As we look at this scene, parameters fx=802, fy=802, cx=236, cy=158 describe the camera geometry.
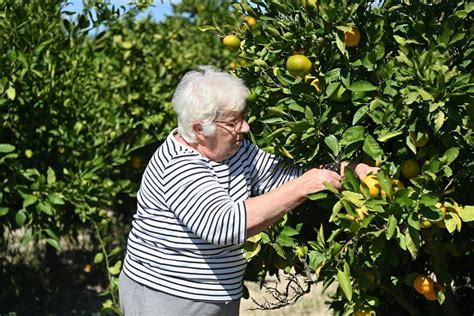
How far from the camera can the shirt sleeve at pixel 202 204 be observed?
2.18 meters

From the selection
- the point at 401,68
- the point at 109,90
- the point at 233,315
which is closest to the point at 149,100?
the point at 109,90

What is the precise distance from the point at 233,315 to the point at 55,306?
320cm

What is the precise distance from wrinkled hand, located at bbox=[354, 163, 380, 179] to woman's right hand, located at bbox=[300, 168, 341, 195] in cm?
6

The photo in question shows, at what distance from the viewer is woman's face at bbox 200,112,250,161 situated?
231 centimetres

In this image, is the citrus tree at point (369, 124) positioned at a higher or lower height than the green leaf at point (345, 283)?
higher

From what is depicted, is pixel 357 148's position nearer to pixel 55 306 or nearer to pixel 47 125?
pixel 47 125

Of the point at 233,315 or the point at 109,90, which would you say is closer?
the point at 233,315

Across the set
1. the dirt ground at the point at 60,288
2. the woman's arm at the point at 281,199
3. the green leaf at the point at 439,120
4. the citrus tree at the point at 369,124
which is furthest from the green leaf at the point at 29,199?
the green leaf at the point at 439,120

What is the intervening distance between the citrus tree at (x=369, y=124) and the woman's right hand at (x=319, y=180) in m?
0.02

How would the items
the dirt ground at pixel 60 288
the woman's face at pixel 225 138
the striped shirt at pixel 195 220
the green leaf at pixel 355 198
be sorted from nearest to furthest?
the green leaf at pixel 355 198 < the striped shirt at pixel 195 220 < the woman's face at pixel 225 138 < the dirt ground at pixel 60 288

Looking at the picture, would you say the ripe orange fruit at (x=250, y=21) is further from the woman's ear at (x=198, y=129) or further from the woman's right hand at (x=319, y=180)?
the woman's right hand at (x=319, y=180)

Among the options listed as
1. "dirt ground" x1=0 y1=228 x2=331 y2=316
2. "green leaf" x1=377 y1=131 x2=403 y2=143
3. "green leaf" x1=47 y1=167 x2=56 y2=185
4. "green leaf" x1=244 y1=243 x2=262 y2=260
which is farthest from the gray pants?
"dirt ground" x1=0 y1=228 x2=331 y2=316

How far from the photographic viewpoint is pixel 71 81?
4387 millimetres

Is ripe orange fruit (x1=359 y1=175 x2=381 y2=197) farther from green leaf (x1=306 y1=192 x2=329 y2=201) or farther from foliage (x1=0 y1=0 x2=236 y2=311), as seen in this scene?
foliage (x1=0 y1=0 x2=236 y2=311)
